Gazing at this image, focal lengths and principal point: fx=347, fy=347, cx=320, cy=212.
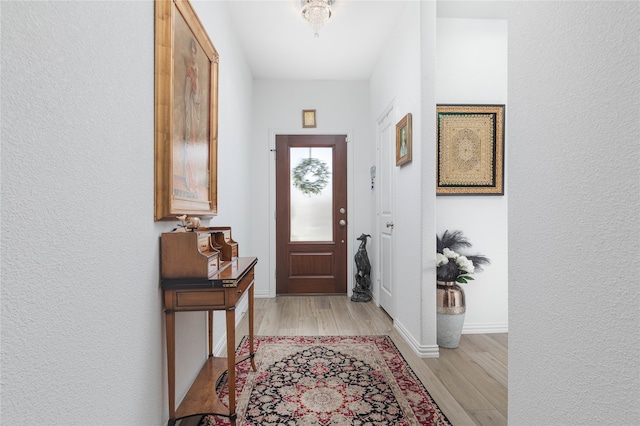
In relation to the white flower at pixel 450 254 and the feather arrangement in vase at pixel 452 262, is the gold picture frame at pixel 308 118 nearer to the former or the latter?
the feather arrangement in vase at pixel 452 262

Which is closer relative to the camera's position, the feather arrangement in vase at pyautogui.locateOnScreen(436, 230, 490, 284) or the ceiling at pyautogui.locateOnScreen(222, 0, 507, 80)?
the feather arrangement in vase at pyautogui.locateOnScreen(436, 230, 490, 284)

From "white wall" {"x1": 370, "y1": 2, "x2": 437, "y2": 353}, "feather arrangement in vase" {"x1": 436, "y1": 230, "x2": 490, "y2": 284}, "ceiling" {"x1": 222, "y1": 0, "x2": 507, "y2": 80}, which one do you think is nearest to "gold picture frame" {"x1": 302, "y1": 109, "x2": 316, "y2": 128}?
"ceiling" {"x1": 222, "y1": 0, "x2": 507, "y2": 80}

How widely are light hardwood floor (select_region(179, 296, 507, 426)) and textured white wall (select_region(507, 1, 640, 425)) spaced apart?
697 millimetres

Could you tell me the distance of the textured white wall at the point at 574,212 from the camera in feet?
2.65

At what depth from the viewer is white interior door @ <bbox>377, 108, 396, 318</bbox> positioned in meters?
3.42

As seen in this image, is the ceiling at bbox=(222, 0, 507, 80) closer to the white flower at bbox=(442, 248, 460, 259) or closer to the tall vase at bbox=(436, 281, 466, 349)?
the white flower at bbox=(442, 248, 460, 259)

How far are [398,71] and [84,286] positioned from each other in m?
2.96

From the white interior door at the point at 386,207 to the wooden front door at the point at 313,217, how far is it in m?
0.64

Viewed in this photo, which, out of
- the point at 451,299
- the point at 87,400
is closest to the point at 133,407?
the point at 87,400

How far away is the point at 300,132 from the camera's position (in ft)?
14.6

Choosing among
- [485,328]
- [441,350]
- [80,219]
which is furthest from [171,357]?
[485,328]

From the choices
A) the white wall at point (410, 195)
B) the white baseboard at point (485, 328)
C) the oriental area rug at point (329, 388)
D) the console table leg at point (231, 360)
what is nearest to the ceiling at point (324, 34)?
the white wall at point (410, 195)

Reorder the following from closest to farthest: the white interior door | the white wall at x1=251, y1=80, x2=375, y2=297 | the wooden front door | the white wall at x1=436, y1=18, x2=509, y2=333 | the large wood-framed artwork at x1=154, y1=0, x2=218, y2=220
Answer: the large wood-framed artwork at x1=154, y1=0, x2=218, y2=220 < the white wall at x1=436, y1=18, x2=509, y2=333 < the white interior door < the white wall at x1=251, y1=80, x2=375, y2=297 < the wooden front door

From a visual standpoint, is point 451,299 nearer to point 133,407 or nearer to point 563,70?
point 563,70
